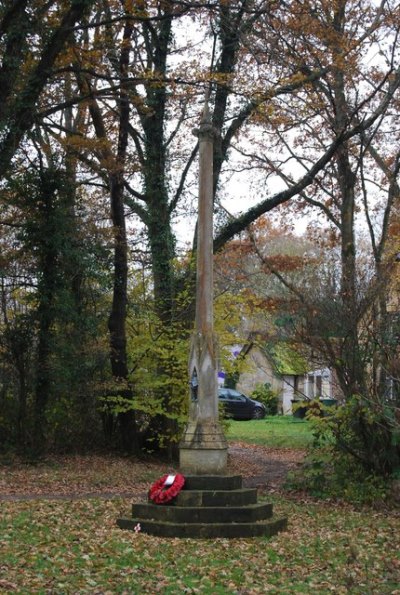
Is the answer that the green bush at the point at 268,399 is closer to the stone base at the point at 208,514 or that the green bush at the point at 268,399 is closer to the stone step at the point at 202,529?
the stone base at the point at 208,514

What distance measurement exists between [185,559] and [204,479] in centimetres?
195

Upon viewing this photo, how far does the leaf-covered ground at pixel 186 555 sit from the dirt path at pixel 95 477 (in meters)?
1.03

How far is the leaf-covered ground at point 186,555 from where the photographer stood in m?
7.25

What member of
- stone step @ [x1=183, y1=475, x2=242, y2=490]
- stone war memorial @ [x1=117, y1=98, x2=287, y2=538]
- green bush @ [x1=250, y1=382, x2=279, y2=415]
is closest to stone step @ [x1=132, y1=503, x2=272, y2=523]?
stone war memorial @ [x1=117, y1=98, x2=287, y2=538]

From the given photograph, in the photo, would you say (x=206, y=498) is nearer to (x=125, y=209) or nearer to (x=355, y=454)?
(x=355, y=454)

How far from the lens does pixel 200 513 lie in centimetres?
988

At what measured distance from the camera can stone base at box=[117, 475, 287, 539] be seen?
382 inches

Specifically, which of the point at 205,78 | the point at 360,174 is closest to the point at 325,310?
the point at 205,78

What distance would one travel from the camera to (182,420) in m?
17.7

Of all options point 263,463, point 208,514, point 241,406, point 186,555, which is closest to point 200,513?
point 208,514

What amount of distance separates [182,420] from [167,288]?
130 inches

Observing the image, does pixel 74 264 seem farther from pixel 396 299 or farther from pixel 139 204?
pixel 396 299

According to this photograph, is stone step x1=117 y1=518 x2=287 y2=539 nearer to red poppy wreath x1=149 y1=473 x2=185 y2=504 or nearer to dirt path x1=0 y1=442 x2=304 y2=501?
red poppy wreath x1=149 y1=473 x2=185 y2=504

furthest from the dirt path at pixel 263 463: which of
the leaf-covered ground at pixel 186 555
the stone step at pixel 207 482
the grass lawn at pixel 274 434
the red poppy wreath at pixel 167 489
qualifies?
the red poppy wreath at pixel 167 489
